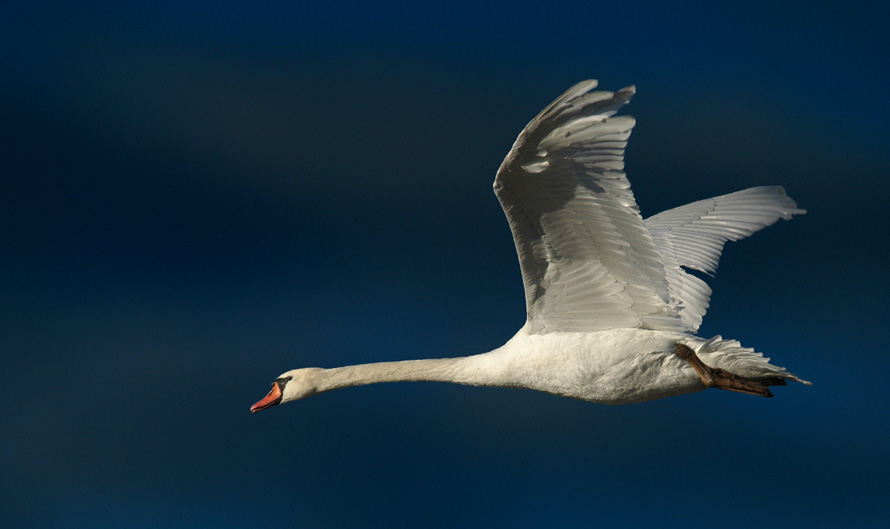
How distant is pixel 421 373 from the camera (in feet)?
34.1

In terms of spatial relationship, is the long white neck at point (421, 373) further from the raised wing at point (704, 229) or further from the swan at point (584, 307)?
the raised wing at point (704, 229)

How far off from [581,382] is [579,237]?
5.03 ft

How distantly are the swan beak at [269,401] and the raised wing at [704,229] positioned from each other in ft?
15.9

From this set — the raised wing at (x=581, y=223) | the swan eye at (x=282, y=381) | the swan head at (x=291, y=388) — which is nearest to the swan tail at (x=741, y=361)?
the raised wing at (x=581, y=223)

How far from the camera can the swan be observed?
315 inches

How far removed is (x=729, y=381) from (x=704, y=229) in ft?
11.9

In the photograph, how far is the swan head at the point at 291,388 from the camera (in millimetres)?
11078

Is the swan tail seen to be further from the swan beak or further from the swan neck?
the swan beak

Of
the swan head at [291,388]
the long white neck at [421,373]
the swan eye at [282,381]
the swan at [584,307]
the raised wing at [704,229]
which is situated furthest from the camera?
the raised wing at [704,229]

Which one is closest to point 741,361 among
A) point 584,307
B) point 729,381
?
point 729,381

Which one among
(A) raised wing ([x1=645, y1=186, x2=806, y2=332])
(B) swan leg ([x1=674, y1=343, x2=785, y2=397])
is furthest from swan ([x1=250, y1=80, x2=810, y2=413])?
(A) raised wing ([x1=645, y1=186, x2=806, y2=332])

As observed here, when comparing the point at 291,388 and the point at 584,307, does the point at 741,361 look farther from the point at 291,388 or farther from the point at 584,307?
the point at 291,388

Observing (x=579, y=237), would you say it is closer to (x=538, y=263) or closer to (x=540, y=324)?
(x=538, y=263)

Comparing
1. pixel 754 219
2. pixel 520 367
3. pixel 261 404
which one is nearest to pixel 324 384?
pixel 261 404
